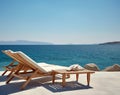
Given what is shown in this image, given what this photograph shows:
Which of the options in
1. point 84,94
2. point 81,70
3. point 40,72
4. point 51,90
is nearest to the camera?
point 84,94

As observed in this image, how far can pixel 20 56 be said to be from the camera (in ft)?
14.3

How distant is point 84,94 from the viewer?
4.04 meters

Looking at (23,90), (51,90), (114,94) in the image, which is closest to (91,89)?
(114,94)

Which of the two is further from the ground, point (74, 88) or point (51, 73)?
point (51, 73)

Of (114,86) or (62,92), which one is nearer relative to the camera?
(62,92)

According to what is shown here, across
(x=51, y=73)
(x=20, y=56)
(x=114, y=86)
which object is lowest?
(x=114, y=86)

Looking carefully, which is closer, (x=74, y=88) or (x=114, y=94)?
(x=114, y=94)

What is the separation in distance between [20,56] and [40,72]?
66cm

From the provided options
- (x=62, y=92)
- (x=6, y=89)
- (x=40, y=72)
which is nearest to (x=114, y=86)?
(x=62, y=92)

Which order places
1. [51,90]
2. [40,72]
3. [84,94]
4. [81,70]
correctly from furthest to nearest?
[81,70]
[40,72]
[51,90]
[84,94]

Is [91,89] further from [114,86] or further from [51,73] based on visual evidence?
[51,73]

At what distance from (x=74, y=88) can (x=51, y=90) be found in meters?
0.59

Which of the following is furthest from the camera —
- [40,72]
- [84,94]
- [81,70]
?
[81,70]

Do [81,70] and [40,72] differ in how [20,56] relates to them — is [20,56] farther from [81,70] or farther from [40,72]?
[81,70]
